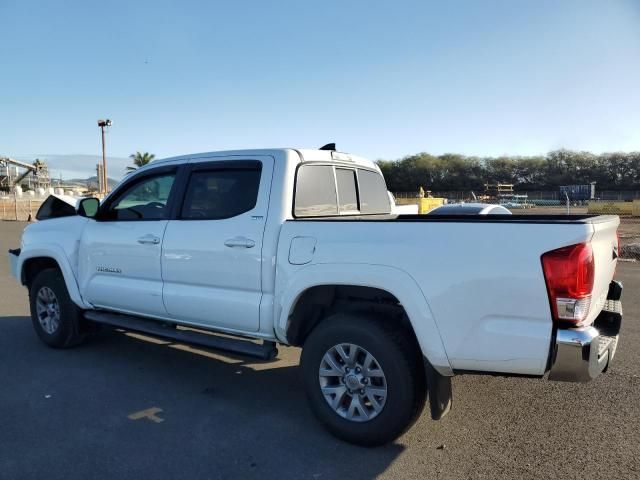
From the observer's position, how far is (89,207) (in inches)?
199

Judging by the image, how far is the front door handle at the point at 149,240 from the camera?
14.4 ft

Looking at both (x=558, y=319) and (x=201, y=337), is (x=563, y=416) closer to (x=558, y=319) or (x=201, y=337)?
(x=558, y=319)

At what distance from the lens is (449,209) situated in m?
12.9

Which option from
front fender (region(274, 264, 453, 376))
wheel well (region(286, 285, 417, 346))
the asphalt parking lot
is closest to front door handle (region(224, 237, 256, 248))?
front fender (region(274, 264, 453, 376))

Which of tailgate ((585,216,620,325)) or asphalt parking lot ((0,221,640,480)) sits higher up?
tailgate ((585,216,620,325))

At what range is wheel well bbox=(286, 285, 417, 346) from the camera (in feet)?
11.2

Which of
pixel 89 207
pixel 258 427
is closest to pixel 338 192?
pixel 258 427

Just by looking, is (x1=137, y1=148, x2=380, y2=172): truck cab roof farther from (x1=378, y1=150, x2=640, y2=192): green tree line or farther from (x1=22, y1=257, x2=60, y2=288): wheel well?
(x1=378, y1=150, x2=640, y2=192): green tree line

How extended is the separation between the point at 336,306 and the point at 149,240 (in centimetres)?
186

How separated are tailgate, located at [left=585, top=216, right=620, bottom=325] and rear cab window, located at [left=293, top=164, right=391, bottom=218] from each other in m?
2.03

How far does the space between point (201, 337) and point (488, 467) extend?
2393mm

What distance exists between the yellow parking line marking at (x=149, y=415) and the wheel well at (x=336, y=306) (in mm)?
1184

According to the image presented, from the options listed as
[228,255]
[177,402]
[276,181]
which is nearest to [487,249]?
[276,181]

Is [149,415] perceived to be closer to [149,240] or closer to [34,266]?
[149,240]
